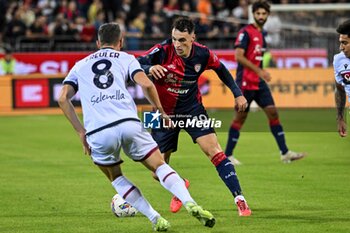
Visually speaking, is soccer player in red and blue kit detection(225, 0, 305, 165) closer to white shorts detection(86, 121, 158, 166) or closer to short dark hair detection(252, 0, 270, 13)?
short dark hair detection(252, 0, 270, 13)

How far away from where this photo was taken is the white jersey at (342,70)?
10.2 m

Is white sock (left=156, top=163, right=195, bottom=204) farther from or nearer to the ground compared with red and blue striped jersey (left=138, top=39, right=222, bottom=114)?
nearer to the ground

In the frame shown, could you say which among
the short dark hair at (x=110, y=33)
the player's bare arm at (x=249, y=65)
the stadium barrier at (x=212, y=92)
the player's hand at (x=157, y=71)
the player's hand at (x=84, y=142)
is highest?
the short dark hair at (x=110, y=33)

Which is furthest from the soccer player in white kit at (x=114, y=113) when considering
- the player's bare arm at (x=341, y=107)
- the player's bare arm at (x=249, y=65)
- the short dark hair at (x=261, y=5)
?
the short dark hair at (x=261, y=5)

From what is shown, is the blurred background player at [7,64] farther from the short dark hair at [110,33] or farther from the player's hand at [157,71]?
the short dark hair at [110,33]

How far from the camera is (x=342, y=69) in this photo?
1024cm

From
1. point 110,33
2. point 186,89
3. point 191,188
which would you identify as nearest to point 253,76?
point 191,188

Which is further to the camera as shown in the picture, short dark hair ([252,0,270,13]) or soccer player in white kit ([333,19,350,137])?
short dark hair ([252,0,270,13])

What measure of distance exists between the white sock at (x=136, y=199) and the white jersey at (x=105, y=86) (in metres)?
0.62

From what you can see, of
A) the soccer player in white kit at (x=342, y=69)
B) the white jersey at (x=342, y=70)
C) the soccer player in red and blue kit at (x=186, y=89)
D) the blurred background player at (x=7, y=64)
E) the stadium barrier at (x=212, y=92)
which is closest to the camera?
the soccer player in red and blue kit at (x=186, y=89)

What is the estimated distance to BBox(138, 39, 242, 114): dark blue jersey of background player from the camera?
31.7ft

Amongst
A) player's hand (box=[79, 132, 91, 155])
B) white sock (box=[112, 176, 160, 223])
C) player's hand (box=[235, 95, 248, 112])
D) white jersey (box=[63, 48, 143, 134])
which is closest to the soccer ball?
white sock (box=[112, 176, 160, 223])

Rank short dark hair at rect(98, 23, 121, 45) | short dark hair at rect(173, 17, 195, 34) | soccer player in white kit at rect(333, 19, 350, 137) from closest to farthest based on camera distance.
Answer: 1. short dark hair at rect(98, 23, 121, 45)
2. short dark hair at rect(173, 17, 195, 34)
3. soccer player in white kit at rect(333, 19, 350, 137)

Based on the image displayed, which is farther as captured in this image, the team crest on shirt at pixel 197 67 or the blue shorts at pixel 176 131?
the team crest on shirt at pixel 197 67
